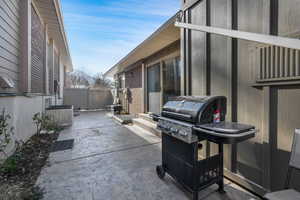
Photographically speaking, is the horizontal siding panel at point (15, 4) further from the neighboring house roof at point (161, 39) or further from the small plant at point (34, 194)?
the small plant at point (34, 194)

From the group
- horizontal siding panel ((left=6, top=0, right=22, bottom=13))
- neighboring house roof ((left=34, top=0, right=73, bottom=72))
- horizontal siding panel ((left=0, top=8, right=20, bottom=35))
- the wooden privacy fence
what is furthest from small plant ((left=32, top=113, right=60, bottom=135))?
the wooden privacy fence

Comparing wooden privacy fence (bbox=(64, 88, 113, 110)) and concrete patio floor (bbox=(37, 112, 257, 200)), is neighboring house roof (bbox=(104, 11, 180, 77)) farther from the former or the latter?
Result: wooden privacy fence (bbox=(64, 88, 113, 110))

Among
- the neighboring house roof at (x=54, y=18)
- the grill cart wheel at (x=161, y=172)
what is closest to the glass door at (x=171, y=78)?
the grill cart wheel at (x=161, y=172)

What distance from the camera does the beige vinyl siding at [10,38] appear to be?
2.92 meters

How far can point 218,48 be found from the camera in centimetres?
231

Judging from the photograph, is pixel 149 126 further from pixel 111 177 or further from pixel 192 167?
pixel 192 167

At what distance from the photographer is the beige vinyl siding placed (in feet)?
9.57

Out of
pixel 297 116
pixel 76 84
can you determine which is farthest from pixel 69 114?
pixel 76 84

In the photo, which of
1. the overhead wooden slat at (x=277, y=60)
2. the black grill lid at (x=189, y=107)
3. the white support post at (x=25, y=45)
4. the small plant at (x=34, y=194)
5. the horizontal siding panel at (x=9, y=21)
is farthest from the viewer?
the white support post at (x=25, y=45)

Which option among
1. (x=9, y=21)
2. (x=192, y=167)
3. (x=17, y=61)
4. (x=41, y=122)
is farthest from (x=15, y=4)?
(x=192, y=167)

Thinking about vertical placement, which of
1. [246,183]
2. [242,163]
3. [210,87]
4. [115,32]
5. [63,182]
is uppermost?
[115,32]

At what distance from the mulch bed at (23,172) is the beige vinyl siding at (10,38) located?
1.32m

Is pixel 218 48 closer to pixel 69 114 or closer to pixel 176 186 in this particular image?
pixel 176 186

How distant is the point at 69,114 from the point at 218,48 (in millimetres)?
5809
